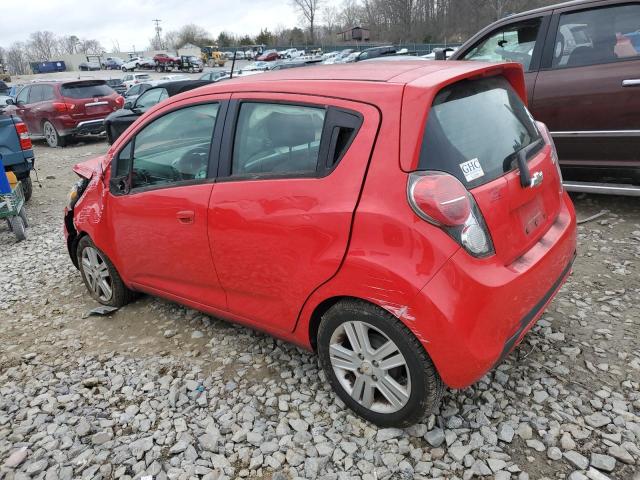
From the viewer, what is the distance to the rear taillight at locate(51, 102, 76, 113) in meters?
13.2

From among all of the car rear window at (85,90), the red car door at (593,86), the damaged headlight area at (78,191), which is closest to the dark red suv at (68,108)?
the car rear window at (85,90)

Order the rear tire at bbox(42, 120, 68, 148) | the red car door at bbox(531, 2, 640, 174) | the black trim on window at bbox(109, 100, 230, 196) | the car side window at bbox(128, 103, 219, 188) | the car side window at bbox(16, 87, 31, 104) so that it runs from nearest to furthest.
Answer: the black trim on window at bbox(109, 100, 230, 196), the car side window at bbox(128, 103, 219, 188), the red car door at bbox(531, 2, 640, 174), the rear tire at bbox(42, 120, 68, 148), the car side window at bbox(16, 87, 31, 104)

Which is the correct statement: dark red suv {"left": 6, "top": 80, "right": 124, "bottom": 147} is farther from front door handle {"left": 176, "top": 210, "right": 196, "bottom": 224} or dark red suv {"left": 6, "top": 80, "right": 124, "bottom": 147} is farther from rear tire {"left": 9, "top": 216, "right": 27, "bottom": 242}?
front door handle {"left": 176, "top": 210, "right": 196, "bottom": 224}

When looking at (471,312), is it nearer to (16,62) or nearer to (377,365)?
(377,365)

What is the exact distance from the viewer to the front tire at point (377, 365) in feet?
7.09

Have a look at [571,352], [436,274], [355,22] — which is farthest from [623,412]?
[355,22]

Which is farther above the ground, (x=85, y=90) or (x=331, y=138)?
(x=331, y=138)

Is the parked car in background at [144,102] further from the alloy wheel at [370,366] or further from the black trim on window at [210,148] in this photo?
the alloy wheel at [370,366]

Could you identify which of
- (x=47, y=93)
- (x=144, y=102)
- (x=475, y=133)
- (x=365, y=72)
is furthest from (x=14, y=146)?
(x=47, y=93)

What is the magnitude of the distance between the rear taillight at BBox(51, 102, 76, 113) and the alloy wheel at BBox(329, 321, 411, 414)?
1343 cm

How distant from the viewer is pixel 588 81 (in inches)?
175

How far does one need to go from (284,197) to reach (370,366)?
0.92 metres

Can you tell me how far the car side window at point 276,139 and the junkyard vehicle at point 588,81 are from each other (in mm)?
3283

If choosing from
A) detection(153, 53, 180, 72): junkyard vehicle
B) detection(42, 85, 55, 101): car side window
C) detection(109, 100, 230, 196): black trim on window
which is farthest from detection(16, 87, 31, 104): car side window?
detection(153, 53, 180, 72): junkyard vehicle
